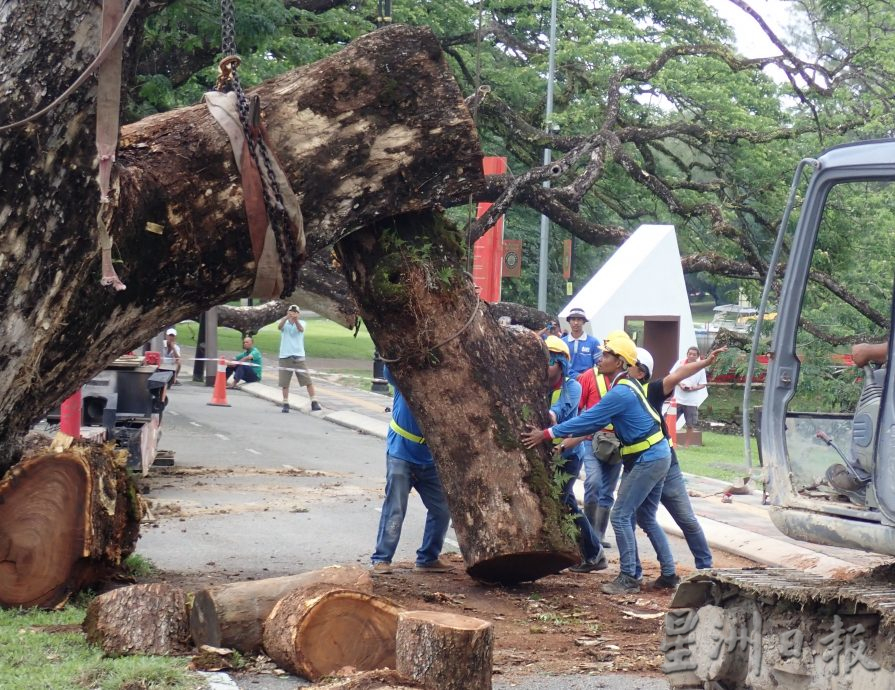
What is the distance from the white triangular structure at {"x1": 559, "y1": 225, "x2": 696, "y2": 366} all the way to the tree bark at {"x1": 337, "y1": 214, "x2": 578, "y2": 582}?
1079 centimetres

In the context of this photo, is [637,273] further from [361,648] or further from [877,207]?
[361,648]

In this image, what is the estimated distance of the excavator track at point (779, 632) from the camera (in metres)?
5.05

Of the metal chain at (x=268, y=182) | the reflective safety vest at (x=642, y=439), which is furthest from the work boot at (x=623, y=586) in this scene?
the metal chain at (x=268, y=182)

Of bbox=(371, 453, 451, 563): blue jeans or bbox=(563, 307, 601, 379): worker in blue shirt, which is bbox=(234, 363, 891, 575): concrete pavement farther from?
bbox=(371, 453, 451, 563): blue jeans

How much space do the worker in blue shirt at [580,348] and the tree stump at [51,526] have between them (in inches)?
228

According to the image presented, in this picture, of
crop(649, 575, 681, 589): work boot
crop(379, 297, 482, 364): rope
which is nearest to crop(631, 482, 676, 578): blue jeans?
crop(649, 575, 681, 589): work boot

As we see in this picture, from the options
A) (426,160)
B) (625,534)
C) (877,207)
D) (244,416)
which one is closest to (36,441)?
(426,160)

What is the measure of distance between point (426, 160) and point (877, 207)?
14412mm

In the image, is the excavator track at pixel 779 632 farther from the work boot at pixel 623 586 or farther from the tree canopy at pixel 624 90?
the tree canopy at pixel 624 90

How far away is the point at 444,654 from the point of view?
5.20 meters

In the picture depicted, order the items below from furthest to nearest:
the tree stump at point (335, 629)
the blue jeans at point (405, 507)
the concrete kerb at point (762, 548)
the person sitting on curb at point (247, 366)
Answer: the person sitting on curb at point (247, 366) → the concrete kerb at point (762, 548) → the blue jeans at point (405, 507) → the tree stump at point (335, 629)

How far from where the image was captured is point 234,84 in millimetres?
6684

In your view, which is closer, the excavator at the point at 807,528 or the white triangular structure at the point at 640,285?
the excavator at the point at 807,528

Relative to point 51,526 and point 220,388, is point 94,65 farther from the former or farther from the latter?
point 220,388
